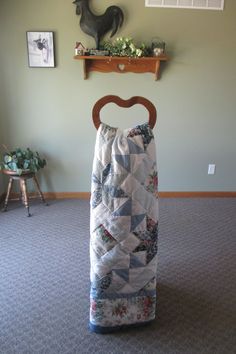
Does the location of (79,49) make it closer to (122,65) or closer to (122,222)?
(122,65)

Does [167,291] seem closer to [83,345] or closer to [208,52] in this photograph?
[83,345]

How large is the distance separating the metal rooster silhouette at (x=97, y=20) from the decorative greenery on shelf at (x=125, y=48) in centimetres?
13

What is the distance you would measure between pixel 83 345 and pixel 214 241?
1.46 metres

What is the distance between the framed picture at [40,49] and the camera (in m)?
2.84

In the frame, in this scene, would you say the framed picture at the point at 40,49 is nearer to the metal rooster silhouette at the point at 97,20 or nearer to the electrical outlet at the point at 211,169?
the metal rooster silhouette at the point at 97,20

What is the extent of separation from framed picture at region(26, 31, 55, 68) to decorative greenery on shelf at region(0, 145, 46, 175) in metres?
0.93

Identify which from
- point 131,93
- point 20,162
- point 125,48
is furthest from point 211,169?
point 20,162

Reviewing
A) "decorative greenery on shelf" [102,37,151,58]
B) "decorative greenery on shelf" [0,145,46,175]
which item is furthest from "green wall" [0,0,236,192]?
"decorative greenery on shelf" [0,145,46,175]

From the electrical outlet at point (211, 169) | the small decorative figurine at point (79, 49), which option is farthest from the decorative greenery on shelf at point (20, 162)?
the electrical outlet at point (211, 169)

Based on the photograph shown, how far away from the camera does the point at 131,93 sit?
3.07m

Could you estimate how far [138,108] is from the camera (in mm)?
3121

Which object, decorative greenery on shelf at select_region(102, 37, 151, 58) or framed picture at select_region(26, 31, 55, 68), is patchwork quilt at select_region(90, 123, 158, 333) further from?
framed picture at select_region(26, 31, 55, 68)

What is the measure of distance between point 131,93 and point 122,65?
0.99 feet

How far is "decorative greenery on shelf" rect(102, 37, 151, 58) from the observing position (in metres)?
2.77
